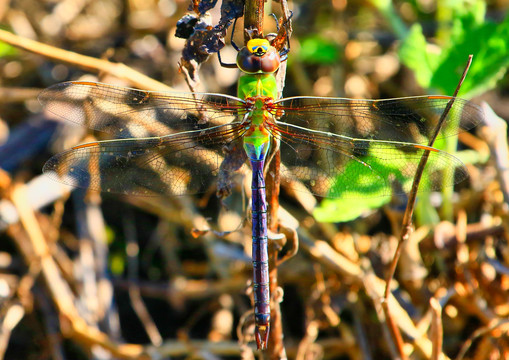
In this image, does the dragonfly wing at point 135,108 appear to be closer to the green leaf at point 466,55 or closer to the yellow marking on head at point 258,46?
the yellow marking on head at point 258,46

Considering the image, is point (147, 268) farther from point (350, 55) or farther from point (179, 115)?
point (350, 55)

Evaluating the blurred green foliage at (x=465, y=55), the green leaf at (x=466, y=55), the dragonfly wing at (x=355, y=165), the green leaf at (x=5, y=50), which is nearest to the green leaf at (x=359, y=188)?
the dragonfly wing at (x=355, y=165)

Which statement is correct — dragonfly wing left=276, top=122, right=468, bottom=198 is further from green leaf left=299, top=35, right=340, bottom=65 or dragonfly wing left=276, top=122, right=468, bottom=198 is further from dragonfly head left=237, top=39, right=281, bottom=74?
green leaf left=299, top=35, right=340, bottom=65

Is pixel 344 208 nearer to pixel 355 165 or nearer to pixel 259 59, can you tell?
pixel 355 165

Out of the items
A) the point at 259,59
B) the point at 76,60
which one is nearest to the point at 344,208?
the point at 259,59

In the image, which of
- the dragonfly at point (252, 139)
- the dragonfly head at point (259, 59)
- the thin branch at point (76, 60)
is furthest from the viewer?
the thin branch at point (76, 60)

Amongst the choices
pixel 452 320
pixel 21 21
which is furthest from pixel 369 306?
pixel 21 21
